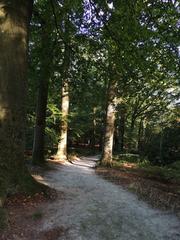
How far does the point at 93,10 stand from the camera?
31.0 ft

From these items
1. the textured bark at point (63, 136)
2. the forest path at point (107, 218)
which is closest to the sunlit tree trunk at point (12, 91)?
the forest path at point (107, 218)

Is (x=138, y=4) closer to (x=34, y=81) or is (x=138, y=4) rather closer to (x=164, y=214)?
(x=34, y=81)

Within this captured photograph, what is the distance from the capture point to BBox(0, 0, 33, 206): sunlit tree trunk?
6535 mm

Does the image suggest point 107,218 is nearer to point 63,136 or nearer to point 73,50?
point 73,50

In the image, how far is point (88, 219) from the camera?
18.7 feet

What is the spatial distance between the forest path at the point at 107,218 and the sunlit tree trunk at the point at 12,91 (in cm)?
116

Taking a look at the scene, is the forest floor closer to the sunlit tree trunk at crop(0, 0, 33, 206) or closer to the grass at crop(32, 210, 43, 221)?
the grass at crop(32, 210, 43, 221)

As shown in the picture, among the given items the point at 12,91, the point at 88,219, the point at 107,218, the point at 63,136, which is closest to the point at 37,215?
the point at 88,219

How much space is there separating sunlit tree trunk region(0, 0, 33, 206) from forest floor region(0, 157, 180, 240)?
77cm

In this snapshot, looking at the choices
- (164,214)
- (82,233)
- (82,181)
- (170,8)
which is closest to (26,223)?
(82,233)

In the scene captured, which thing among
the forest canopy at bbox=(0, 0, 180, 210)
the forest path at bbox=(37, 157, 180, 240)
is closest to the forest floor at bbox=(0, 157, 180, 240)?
the forest path at bbox=(37, 157, 180, 240)

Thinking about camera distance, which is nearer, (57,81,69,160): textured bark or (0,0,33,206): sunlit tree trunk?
(0,0,33,206): sunlit tree trunk

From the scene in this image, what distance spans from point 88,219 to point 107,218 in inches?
15.9

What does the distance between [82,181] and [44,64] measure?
414 centimetres
